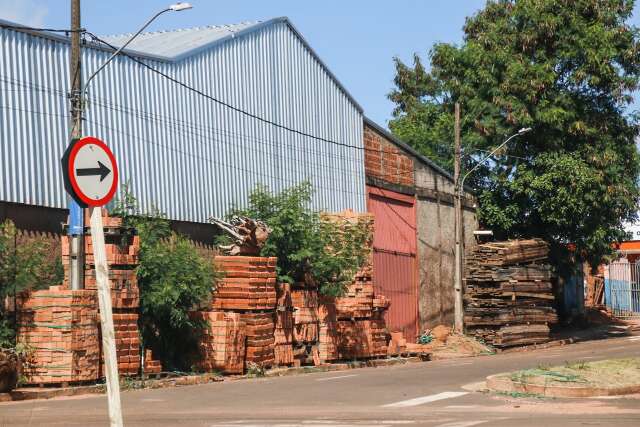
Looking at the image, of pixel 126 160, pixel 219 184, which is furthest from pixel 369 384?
pixel 219 184

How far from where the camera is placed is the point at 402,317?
38156mm

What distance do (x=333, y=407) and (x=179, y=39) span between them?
762 inches

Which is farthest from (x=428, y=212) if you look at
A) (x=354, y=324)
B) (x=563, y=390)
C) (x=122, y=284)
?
(x=563, y=390)

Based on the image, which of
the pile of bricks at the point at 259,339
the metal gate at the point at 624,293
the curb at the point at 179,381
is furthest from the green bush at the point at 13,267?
the metal gate at the point at 624,293

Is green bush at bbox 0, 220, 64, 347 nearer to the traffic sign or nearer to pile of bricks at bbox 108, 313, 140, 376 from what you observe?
pile of bricks at bbox 108, 313, 140, 376

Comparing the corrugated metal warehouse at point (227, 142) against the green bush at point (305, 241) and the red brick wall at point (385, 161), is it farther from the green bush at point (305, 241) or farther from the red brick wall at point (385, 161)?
the green bush at point (305, 241)

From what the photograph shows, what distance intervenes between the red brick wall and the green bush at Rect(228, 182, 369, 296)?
837cm

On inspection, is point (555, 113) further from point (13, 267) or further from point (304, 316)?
point (13, 267)

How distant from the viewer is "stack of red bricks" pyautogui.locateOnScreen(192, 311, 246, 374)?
23.4m

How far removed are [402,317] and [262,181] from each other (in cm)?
987

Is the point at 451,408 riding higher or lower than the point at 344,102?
lower

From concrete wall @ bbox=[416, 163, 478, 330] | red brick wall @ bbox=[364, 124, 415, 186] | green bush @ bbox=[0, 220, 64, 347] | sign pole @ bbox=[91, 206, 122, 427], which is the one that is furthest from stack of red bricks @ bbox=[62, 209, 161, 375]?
concrete wall @ bbox=[416, 163, 478, 330]

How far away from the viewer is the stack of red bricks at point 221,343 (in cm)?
2338

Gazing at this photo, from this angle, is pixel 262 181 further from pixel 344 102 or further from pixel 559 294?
pixel 559 294
